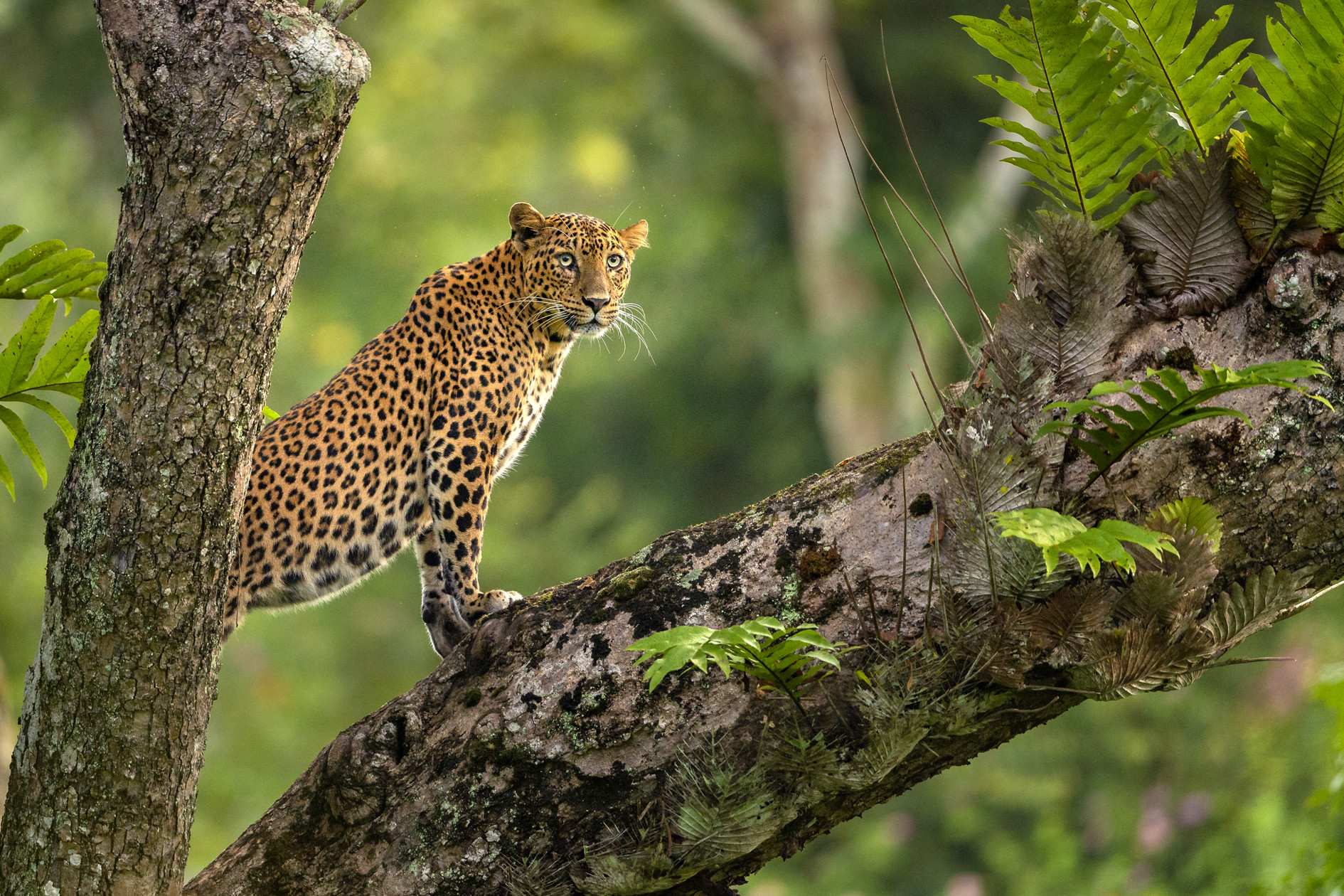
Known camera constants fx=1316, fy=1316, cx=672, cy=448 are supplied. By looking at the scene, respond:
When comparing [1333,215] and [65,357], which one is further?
[65,357]

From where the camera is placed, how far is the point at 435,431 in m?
5.04

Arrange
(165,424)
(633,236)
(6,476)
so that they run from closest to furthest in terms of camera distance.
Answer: (165,424)
(6,476)
(633,236)

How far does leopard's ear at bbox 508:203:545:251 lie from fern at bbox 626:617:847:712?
9.06 ft

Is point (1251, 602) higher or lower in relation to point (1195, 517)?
lower

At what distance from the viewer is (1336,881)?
385 centimetres

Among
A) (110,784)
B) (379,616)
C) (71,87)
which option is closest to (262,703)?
(379,616)

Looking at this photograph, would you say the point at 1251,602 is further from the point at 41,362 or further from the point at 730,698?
the point at 41,362

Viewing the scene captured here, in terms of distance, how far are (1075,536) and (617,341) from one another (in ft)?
47.2

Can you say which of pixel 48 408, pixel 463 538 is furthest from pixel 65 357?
pixel 463 538

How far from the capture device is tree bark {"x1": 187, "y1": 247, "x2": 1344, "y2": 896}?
3.00 metres

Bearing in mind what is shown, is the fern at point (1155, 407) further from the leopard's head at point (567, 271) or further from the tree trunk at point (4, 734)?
the tree trunk at point (4, 734)

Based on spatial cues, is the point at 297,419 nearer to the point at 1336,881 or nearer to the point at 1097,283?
the point at 1097,283

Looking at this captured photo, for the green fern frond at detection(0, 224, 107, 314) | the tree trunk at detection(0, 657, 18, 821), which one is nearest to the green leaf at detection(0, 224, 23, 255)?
the green fern frond at detection(0, 224, 107, 314)

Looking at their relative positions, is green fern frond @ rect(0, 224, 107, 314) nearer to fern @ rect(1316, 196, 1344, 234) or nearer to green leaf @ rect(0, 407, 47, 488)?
green leaf @ rect(0, 407, 47, 488)
